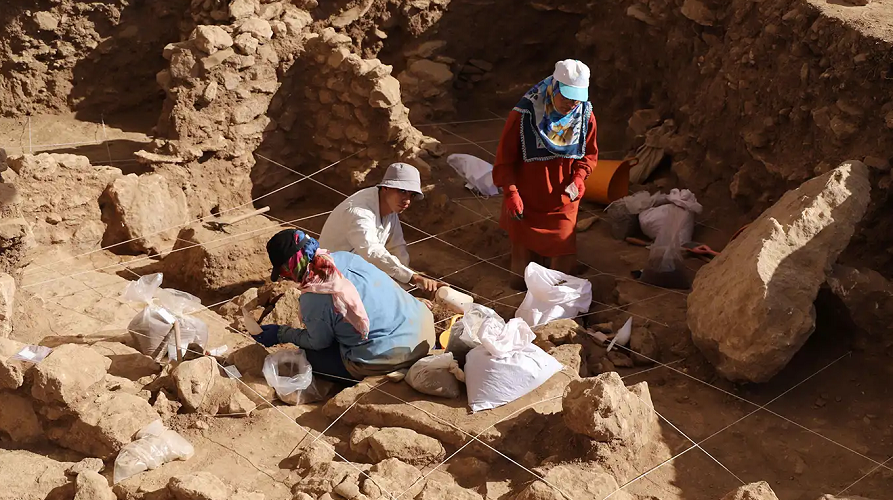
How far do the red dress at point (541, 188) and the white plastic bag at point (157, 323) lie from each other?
7.76 ft

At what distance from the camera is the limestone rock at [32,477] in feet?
14.2

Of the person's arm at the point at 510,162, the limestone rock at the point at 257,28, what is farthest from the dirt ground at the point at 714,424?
the limestone rock at the point at 257,28

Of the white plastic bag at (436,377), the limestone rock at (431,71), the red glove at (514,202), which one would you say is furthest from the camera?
the limestone rock at (431,71)

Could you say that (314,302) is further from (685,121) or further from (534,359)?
(685,121)

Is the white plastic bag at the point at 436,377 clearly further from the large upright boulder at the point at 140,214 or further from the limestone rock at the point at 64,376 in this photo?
the large upright boulder at the point at 140,214

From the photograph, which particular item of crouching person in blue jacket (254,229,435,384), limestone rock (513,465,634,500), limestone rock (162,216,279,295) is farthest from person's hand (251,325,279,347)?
limestone rock (513,465,634,500)

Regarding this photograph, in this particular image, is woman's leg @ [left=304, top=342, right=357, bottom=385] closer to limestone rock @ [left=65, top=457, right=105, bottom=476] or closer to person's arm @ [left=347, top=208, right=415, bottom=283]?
person's arm @ [left=347, top=208, right=415, bottom=283]

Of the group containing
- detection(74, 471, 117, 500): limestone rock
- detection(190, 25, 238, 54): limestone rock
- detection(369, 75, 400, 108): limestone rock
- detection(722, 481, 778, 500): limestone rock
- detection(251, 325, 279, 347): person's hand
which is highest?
detection(190, 25, 238, 54): limestone rock

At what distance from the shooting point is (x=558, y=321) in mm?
5906

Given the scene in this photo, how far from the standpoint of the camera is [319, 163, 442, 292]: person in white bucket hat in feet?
19.4

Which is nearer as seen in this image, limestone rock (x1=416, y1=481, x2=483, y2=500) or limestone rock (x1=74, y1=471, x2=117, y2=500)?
limestone rock (x1=74, y1=471, x2=117, y2=500)

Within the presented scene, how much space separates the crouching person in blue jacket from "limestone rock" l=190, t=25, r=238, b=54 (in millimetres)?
2957

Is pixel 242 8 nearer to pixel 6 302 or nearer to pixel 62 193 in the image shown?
pixel 62 193

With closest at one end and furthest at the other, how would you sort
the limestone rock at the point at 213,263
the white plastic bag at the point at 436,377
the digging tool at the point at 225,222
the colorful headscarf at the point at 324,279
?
the colorful headscarf at the point at 324,279, the white plastic bag at the point at 436,377, the limestone rock at the point at 213,263, the digging tool at the point at 225,222
